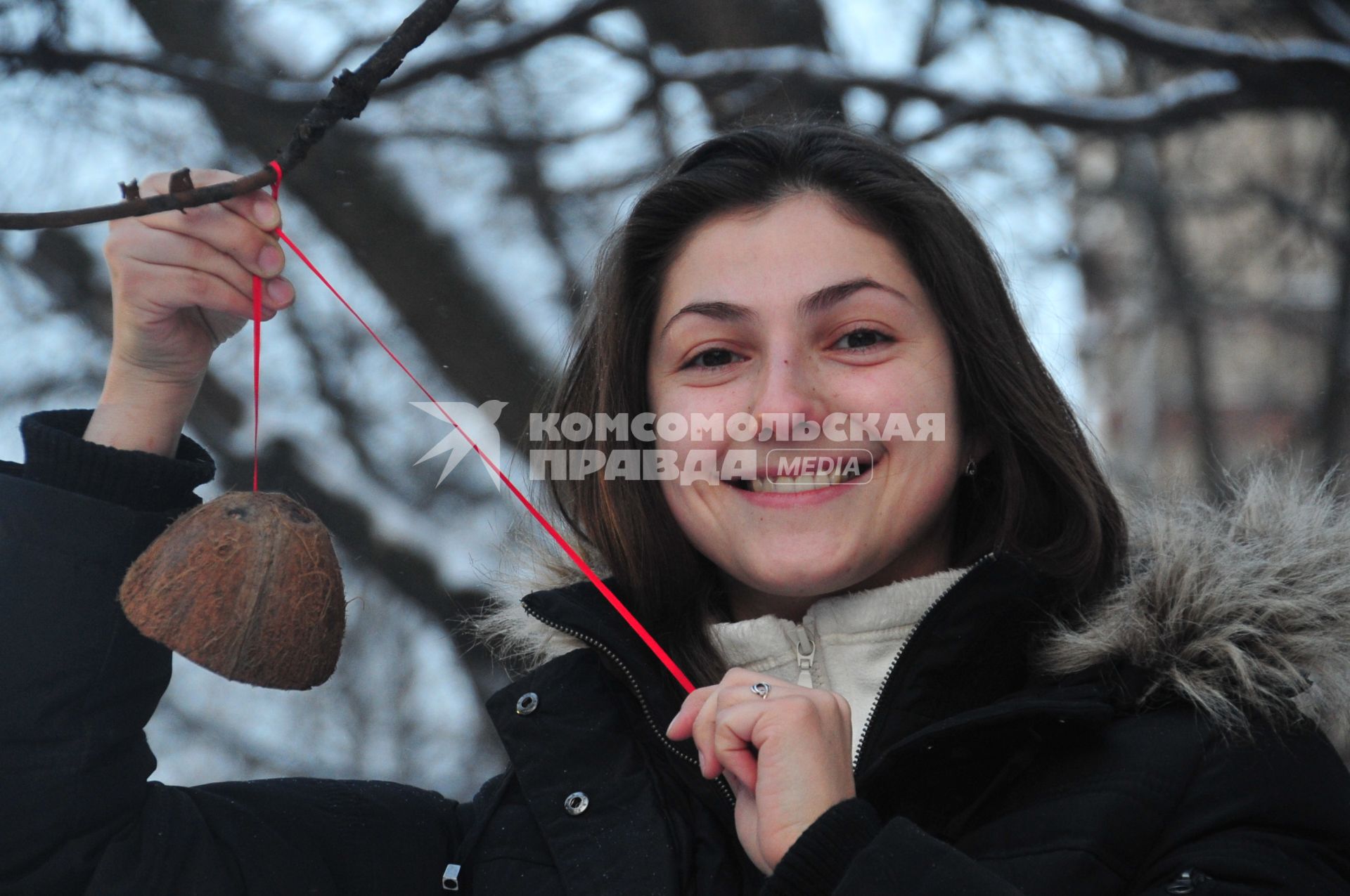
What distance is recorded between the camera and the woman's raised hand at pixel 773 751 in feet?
3.60

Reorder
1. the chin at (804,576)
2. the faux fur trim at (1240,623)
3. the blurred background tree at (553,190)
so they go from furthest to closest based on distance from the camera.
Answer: the blurred background tree at (553,190) < the chin at (804,576) < the faux fur trim at (1240,623)

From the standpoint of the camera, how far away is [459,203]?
8.66 ft

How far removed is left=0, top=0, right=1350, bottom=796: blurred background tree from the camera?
2609mm

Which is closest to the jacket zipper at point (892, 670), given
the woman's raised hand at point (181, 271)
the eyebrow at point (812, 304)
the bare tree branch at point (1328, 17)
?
the eyebrow at point (812, 304)

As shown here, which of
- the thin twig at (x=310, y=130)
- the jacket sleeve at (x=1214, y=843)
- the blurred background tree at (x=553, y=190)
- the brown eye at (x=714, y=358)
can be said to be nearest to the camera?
the jacket sleeve at (x=1214, y=843)

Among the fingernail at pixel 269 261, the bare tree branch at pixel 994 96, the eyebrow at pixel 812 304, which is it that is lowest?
the eyebrow at pixel 812 304

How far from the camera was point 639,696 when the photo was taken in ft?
4.77

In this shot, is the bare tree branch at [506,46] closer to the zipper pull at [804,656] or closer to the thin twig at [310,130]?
the thin twig at [310,130]

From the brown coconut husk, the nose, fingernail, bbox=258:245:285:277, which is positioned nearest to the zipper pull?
the nose

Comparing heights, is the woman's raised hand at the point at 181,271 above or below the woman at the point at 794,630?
above

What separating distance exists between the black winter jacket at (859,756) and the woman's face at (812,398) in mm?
153

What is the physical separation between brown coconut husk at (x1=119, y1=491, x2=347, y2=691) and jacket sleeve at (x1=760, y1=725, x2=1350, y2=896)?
59 centimetres

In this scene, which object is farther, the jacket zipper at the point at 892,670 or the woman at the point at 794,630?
the jacket zipper at the point at 892,670

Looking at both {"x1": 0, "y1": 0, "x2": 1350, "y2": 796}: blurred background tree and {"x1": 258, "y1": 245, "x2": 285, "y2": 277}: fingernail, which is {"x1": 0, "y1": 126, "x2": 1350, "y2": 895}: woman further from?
{"x1": 0, "y1": 0, "x2": 1350, "y2": 796}: blurred background tree
